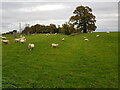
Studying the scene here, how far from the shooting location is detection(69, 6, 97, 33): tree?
62812 millimetres

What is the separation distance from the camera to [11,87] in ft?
30.5

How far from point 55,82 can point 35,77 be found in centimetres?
176

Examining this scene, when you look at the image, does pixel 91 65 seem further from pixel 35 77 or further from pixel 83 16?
pixel 83 16

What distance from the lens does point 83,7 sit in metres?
64.9

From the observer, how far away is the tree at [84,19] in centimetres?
6281

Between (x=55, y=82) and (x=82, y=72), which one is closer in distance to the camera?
(x=55, y=82)

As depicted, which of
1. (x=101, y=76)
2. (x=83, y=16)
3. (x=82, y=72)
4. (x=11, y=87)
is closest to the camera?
(x=11, y=87)

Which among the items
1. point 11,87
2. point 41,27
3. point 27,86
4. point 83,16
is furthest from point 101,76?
point 41,27

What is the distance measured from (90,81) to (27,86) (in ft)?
14.1

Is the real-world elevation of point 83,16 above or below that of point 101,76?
above

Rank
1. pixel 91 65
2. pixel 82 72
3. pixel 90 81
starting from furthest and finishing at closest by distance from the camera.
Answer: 1. pixel 91 65
2. pixel 82 72
3. pixel 90 81

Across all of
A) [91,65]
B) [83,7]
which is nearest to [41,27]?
[83,7]

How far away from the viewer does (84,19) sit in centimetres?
6275

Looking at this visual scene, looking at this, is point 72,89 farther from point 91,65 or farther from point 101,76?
point 91,65
